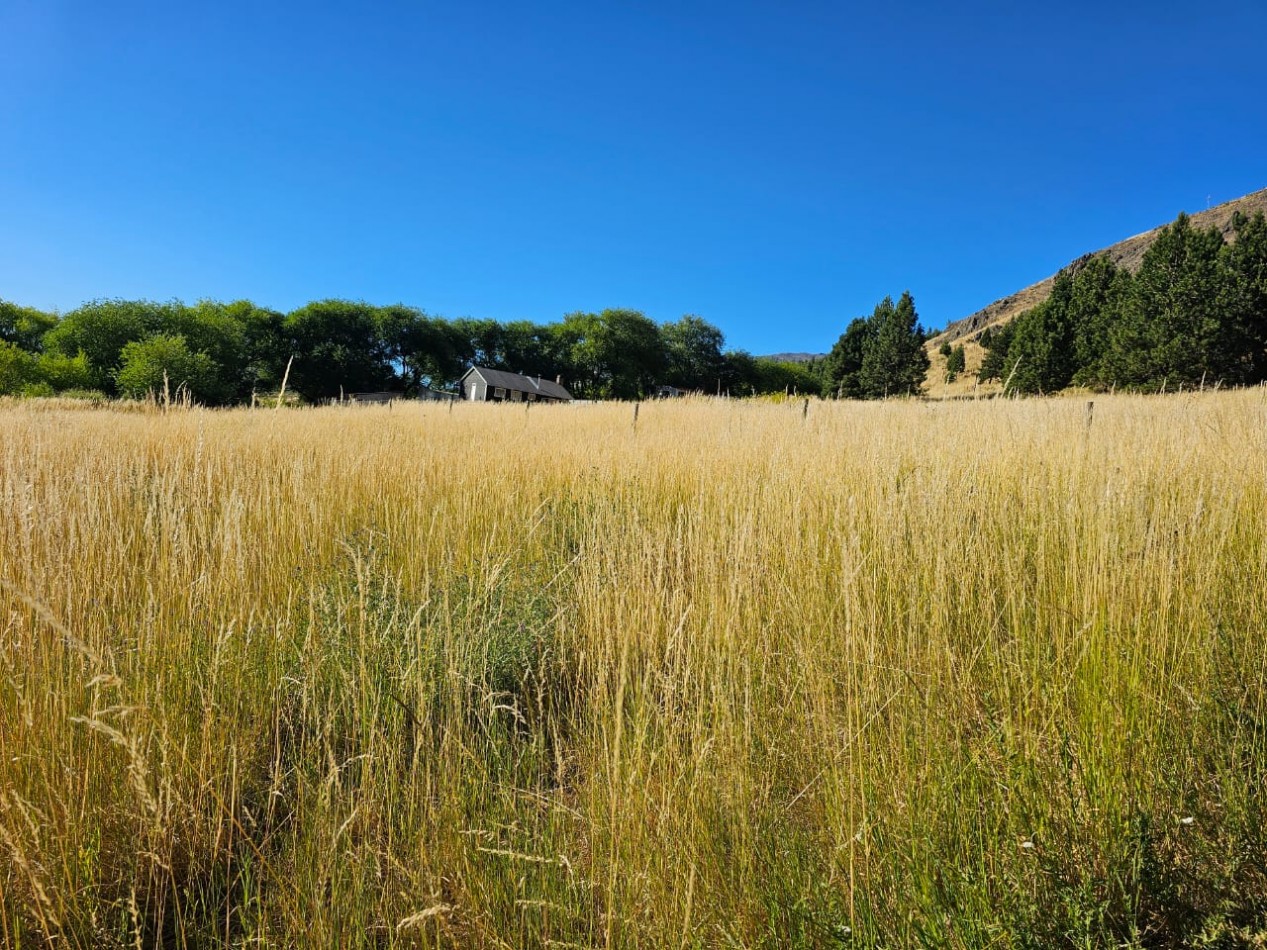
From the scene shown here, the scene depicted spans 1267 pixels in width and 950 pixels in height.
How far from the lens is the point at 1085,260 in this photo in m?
70.2

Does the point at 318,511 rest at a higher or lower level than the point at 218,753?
higher

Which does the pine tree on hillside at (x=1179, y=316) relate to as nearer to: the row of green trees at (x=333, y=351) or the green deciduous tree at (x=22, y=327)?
the row of green trees at (x=333, y=351)

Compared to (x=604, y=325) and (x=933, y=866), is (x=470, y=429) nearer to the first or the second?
(x=933, y=866)

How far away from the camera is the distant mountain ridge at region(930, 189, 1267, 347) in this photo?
2771 inches

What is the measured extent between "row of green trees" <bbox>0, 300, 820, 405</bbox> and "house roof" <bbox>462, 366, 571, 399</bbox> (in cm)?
483

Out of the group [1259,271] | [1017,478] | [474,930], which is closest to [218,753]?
[474,930]

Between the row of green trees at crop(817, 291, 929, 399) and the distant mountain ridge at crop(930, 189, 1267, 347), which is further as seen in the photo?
the distant mountain ridge at crop(930, 189, 1267, 347)

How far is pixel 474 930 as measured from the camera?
45.5 inches

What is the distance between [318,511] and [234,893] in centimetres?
213

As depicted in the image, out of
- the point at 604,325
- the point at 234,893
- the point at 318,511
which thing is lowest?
the point at 234,893

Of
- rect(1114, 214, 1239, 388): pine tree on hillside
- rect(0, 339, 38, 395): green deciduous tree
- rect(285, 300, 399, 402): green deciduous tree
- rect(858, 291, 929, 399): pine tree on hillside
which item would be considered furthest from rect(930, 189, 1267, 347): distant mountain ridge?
rect(0, 339, 38, 395): green deciduous tree

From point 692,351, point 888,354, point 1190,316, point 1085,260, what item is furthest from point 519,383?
point 1085,260

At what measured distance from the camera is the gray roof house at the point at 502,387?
47.5m

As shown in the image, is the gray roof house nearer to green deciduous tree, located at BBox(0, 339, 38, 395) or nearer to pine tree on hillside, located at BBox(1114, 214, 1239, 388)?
green deciduous tree, located at BBox(0, 339, 38, 395)
